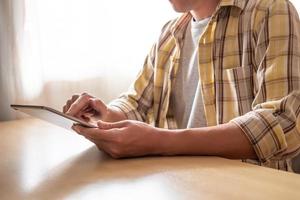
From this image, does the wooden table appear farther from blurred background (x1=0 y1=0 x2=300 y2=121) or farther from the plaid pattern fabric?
blurred background (x1=0 y1=0 x2=300 y2=121)

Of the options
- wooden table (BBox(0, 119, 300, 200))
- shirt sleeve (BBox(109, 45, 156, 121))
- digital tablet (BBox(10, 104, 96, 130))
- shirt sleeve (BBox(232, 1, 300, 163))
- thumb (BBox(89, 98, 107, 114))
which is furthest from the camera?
shirt sleeve (BBox(109, 45, 156, 121))

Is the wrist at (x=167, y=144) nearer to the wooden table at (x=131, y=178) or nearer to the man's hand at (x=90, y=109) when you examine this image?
the wooden table at (x=131, y=178)

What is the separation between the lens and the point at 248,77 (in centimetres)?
109

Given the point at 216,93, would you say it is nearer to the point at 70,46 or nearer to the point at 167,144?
the point at 167,144

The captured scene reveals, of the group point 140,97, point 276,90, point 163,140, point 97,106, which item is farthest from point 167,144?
point 140,97

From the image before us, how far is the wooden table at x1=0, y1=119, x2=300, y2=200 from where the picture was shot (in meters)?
0.63

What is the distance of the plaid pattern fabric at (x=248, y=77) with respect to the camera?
0.93 m

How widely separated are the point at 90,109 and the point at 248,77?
46 cm

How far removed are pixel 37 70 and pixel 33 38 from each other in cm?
12

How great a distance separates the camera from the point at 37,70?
149cm

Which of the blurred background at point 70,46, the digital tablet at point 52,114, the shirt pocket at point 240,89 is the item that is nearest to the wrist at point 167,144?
the digital tablet at point 52,114

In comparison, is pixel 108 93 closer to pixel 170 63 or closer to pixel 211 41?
pixel 170 63

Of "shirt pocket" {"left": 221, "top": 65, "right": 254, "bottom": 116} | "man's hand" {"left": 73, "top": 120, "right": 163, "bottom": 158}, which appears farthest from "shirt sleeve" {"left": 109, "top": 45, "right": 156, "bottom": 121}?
"man's hand" {"left": 73, "top": 120, "right": 163, "bottom": 158}

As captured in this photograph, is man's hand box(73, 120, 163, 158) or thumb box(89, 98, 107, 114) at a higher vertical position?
man's hand box(73, 120, 163, 158)
